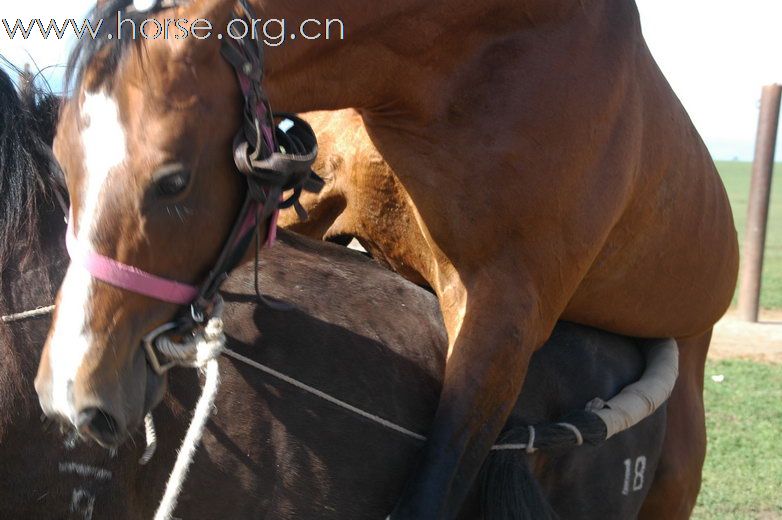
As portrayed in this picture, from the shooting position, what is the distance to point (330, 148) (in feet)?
8.14

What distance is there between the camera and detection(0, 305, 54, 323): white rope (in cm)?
185

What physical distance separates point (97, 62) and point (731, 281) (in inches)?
76.5

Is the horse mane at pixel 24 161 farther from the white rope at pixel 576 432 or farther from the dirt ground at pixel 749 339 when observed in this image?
Answer: the dirt ground at pixel 749 339

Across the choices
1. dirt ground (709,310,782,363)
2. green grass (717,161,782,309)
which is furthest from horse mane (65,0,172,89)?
green grass (717,161,782,309)

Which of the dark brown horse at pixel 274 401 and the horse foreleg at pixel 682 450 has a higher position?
the dark brown horse at pixel 274 401

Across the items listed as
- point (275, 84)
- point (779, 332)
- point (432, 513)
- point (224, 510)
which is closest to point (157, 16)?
point (275, 84)

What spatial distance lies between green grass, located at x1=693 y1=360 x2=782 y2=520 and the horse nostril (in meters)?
3.73

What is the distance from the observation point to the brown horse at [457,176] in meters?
1.53

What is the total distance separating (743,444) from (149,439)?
15.1ft

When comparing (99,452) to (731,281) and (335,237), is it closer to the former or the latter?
(335,237)

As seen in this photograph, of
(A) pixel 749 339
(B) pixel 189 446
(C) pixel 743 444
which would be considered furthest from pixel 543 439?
(A) pixel 749 339

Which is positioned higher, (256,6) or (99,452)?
(256,6)

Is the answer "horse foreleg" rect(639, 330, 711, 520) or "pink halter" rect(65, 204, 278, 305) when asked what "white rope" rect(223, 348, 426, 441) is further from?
"horse foreleg" rect(639, 330, 711, 520)

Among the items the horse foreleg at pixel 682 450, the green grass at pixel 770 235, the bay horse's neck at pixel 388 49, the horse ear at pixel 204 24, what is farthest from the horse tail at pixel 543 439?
the green grass at pixel 770 235
